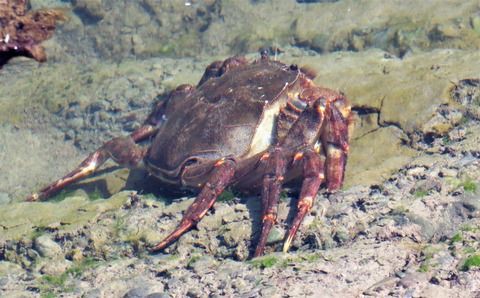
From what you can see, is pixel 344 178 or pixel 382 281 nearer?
pixel 382 281

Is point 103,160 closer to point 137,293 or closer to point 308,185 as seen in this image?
point 137,293

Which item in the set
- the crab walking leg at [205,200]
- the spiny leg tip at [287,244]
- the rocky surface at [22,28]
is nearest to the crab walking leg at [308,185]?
the spiny leg tip at [287,244]

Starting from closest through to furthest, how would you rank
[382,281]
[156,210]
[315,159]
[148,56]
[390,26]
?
[382,281], [315,159], [156,210], [390,26], [148,56]

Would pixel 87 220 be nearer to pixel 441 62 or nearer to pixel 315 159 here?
pixel 315 159

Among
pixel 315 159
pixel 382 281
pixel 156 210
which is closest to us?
pixel 382 281

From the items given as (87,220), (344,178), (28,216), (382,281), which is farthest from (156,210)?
(382,281)

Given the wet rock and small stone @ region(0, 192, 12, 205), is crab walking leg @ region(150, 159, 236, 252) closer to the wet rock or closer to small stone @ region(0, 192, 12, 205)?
the wet rock

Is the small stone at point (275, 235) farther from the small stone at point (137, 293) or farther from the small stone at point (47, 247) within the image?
the small stone at point (47, 247)

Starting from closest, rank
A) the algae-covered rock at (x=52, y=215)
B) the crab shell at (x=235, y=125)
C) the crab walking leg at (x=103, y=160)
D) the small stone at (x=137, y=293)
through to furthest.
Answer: the small stone at (x=137, y=293) < the algae-covered rock at (x=52, y=215) < the crab shell at (x=235, y=125) < the crab walking leg at (x=103, y=160)
